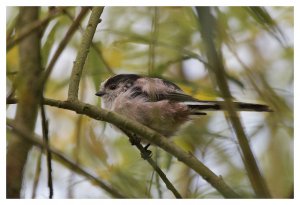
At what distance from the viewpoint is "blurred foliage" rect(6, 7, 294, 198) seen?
1.45 meters

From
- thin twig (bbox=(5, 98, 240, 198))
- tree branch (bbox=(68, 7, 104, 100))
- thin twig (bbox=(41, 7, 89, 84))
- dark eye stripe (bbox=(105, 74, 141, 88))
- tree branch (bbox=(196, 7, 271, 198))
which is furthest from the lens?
dark eye stripe (bbox=(105, 74, 141, 88))

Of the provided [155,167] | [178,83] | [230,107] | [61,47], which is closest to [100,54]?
[178,83]

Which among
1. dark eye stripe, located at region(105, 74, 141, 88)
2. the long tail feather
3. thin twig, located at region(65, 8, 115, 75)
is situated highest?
thin twig, located at region(65, 8, 115, 75)

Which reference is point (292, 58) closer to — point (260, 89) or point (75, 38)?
point (260, 89)

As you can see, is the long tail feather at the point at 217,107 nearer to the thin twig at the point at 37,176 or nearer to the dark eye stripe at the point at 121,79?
the dark eye stripe at the point at 121,79

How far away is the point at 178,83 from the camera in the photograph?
1647 mm

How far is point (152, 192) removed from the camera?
1.49 m

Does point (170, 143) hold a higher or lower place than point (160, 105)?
lower

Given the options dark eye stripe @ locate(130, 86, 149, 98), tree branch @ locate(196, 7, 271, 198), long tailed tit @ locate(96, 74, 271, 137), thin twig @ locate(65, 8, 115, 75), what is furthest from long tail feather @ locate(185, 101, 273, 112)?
tree branch @ locate(196, 7, 271, 198)

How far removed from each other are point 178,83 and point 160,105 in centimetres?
11

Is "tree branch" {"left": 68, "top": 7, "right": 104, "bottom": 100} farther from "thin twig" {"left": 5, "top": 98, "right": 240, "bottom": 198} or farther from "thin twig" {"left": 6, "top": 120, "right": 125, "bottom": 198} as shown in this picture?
"thin twig" {"left": 6, "top": 120, "right": 125, "bottom": 198}

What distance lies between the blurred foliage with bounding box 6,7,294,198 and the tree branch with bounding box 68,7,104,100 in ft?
0.36

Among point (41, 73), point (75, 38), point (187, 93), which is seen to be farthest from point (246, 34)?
point (41, 73)

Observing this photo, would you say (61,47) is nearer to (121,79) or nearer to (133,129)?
(133,129)
